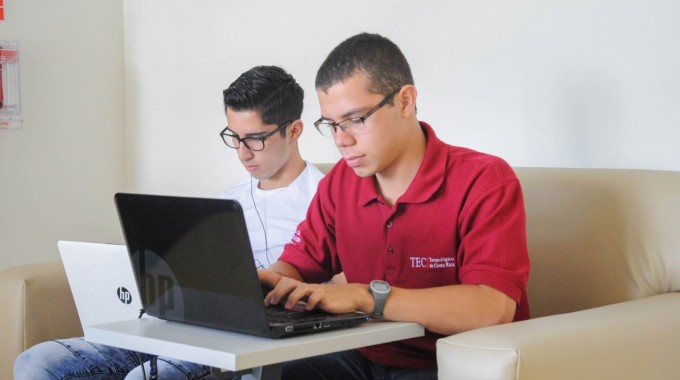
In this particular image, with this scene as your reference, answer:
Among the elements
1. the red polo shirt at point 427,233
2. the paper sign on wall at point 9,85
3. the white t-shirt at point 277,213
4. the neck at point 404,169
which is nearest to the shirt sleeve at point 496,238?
the red polo shirt at point 427,233

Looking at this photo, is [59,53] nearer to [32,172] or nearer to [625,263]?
[32,172]

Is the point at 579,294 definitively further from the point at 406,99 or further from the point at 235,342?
the point at 235,342

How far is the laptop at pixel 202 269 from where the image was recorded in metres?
1.35

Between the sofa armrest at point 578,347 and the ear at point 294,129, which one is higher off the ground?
the ear at point 294,129

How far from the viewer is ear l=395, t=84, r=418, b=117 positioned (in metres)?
1.79

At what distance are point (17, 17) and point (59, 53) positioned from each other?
0.22 meters

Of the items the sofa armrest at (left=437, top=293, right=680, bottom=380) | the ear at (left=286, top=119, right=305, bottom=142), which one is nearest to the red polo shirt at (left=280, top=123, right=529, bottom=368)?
the sofa armrest at (left=437, top=293, right=680, bottom=380)

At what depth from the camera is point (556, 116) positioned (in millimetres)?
2273

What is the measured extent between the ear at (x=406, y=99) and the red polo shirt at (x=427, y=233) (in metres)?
0.08

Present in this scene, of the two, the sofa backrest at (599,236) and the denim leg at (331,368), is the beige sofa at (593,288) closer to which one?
the sofa backrest at (599,236)

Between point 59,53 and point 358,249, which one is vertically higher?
point 59,53

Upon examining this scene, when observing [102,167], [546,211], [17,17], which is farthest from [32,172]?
[546,211]

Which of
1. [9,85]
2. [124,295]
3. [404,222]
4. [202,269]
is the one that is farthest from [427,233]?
[9,85]

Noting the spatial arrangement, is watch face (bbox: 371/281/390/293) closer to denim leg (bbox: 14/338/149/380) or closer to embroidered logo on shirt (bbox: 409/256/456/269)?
embroidered logo on shirt (bbox: 409/256/456/269)
